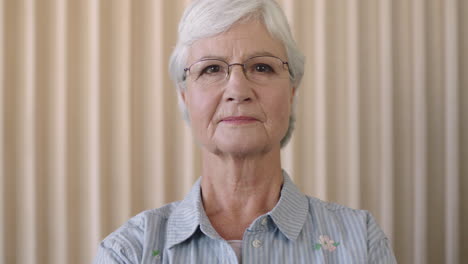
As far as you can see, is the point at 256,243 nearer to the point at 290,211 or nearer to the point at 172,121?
the point at 290,211

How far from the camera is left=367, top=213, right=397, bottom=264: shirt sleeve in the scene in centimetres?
128

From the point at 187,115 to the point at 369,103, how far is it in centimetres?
73

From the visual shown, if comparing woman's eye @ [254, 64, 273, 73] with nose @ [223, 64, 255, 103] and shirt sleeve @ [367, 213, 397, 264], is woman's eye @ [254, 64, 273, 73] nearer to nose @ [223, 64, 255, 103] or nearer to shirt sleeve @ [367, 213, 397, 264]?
nose @ [223, 64, 255, 103]

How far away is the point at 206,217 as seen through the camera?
4.23 feet

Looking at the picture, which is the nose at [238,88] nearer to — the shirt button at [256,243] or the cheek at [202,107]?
the cheek at [202,107]

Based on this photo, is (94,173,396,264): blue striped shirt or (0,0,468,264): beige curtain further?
(0,0,468,264): beige curtain

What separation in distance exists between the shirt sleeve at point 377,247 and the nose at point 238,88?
0.46 meters

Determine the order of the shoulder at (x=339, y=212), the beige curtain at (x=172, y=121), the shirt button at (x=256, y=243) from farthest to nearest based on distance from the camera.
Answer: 1. the beige curtain at (x=172, y=121)
2. the shoulder at (x=339, y=212)
3. the shirt button at (x=256, y=243)

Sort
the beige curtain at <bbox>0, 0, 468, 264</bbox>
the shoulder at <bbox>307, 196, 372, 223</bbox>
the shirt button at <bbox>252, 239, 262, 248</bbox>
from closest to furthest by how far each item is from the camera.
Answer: the shirt button at <bbox>252, 239, 262, 248</bbox>
the shoulder at <bbox>307, 196, 372, 223</bbox>
the beige curtain at <bbox>0, 0, 468, 264</bbox>

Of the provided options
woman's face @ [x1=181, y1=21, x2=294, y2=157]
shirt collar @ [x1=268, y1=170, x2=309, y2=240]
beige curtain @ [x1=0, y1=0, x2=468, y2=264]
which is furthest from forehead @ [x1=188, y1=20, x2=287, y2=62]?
beige curtain @ [x1=0, y1=0, x2=468, y2=264]

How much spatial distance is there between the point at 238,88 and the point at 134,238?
0.45m

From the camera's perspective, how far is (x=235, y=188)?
52.4 inches

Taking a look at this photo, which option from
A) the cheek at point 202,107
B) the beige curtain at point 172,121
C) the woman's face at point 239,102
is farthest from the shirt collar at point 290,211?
the beige curtain at point 172,121

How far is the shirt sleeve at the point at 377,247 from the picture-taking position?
128 cm
